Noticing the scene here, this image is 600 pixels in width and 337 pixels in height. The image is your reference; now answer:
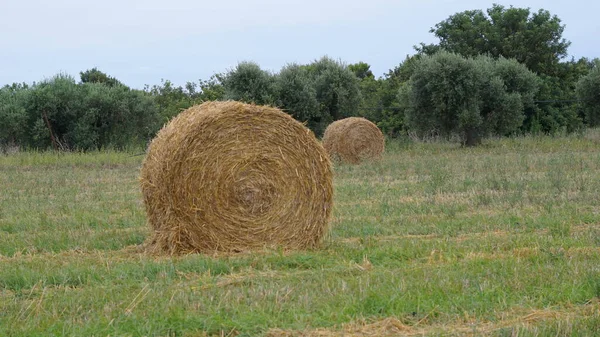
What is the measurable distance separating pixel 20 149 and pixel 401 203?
20.8 meters

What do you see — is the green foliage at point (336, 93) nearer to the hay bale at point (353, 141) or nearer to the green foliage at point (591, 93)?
the hay bale at point (353, 141)

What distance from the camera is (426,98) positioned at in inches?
1193

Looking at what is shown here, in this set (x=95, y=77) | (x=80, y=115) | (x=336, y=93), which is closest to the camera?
(x=80, y=115)

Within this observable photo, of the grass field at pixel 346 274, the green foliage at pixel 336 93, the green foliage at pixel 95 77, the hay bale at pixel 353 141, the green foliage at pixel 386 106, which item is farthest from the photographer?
the green foliage at pixel 95 77

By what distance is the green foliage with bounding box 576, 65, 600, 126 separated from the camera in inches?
1241

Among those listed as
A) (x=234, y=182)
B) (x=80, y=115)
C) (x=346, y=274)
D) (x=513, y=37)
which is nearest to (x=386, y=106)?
(x=513, y=37)

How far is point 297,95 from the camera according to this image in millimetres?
30453

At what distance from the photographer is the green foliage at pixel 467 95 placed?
1155 inches

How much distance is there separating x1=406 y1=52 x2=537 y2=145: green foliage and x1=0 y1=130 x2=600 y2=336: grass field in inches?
658

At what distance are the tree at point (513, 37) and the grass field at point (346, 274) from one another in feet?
107

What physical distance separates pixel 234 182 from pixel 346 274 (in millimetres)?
2565

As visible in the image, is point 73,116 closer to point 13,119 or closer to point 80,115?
point 80,115

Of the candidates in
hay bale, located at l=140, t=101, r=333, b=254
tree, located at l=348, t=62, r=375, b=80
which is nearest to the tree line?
hay bale, located at l=140, t=101, r=333, b=254

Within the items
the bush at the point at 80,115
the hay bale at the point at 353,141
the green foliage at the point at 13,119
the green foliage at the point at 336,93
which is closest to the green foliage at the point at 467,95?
the green foliage at the point at 336,93
